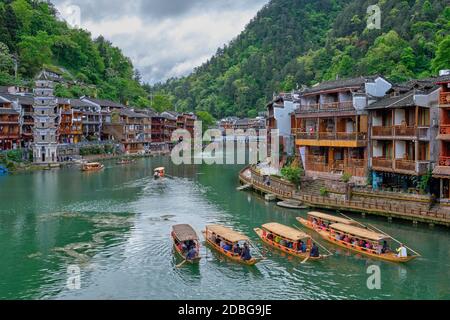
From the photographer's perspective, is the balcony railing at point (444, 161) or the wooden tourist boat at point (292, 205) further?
the wooden tourist boat at point (292, 205)

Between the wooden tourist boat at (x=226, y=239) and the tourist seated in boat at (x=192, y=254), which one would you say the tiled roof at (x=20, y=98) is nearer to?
the wooden tourist boat at (x=226, y=239)

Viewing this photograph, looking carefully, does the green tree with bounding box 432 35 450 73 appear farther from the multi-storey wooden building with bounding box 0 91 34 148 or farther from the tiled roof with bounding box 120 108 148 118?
the multi-storey wooden building with bounding box 0 91 34 148

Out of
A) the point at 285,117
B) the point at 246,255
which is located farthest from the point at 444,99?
the point at 285,117

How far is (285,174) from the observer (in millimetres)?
52844

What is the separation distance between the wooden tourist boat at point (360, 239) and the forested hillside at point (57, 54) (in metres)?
102

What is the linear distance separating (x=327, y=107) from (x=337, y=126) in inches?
96.6

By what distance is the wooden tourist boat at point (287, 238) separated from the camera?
33000 millimetres

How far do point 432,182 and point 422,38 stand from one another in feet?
271

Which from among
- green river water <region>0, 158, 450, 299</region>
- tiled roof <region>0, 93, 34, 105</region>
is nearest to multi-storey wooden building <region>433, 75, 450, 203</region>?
Answer: green river water <region>0, 158, 450, 299</region>

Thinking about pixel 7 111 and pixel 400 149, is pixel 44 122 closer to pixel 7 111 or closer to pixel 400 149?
pixel 7 111

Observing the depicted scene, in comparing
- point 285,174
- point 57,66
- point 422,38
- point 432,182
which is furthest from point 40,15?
point 432,182

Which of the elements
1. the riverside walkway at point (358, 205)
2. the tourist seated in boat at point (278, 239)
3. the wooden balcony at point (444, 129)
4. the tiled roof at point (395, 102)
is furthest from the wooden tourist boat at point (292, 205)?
the wooden balcony at point (444, 129)
